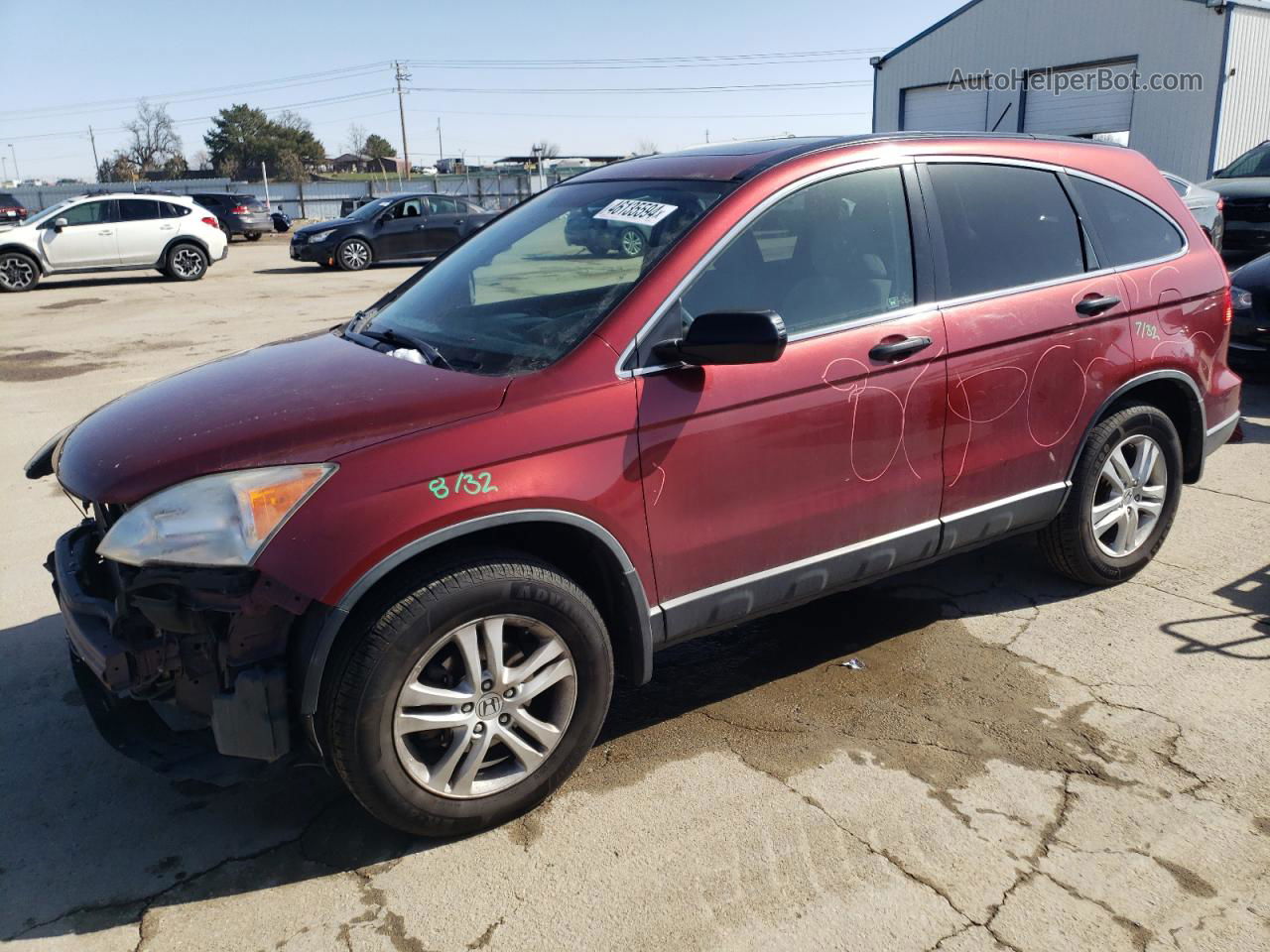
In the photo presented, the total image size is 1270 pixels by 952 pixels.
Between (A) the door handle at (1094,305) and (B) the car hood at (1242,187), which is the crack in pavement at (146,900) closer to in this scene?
(A) the door handle at (1094,305)

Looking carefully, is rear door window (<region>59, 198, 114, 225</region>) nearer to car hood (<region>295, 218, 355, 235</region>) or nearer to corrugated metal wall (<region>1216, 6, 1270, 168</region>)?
car hood (<region>295, 218, 355, 235</region>)

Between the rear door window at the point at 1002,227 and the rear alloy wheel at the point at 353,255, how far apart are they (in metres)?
19.3

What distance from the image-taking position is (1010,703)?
141 inches

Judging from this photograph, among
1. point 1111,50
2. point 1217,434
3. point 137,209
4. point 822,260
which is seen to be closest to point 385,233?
point 137,209

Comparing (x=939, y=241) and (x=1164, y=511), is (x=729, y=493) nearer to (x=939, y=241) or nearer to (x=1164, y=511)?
(x=939, y=241)

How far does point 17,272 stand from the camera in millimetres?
18188

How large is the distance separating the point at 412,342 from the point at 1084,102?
1053 inches

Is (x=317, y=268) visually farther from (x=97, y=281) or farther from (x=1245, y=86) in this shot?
(x=1245, y=86)

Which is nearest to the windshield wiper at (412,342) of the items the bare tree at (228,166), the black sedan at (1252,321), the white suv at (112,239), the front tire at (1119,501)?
the front tire at (1119,501)

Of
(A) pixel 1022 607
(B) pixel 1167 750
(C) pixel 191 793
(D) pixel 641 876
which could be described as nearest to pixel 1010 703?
(B) pixel 1167 750

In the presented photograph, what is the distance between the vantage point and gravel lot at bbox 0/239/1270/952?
2580 mm

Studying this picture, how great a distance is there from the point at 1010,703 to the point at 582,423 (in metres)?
1.88

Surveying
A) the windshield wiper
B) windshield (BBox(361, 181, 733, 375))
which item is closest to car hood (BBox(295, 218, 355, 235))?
windshield (BBox(361, 181, 733, 375))

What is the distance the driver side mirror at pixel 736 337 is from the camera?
2.88 metres
